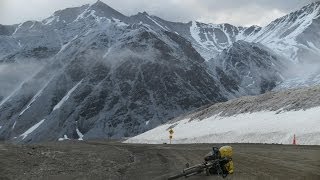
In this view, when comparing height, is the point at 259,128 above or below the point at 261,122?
below

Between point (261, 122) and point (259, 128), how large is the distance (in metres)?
3.96

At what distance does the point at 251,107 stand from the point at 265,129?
60.4ft

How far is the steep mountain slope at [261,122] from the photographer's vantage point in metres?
44.2

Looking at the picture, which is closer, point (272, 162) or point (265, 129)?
point (272, 162)

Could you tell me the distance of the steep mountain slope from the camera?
44.2 m

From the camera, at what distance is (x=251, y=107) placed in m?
67.1

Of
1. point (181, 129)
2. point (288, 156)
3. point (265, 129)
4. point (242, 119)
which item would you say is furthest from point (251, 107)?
point (288, 156)

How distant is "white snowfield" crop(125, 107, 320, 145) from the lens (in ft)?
140

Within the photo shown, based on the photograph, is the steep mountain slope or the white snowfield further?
the steep mountain slope

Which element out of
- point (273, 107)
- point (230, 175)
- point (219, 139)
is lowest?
point (230, 175)

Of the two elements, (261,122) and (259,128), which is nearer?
(259,128)

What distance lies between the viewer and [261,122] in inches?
2125

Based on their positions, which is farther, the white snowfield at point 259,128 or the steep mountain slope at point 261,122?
the steep mountain slope at point 261,122

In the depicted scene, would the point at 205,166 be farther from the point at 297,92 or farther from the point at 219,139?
the point at 297,92
